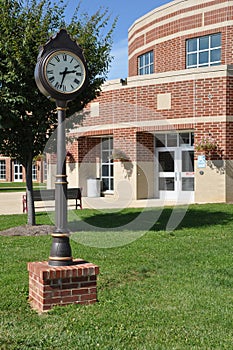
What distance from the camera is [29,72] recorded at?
32.5 ft

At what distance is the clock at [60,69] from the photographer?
554 centimetres

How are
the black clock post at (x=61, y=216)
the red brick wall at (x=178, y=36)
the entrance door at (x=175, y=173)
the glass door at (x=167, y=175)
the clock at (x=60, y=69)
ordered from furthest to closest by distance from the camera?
the red brick wall at (x=178, y=36) < the glass door at (x=167, y=175) < the entrance door at (x=175, y=173) < the clock at (x=60, y=69) < the black clock post at (x=61, y=216)

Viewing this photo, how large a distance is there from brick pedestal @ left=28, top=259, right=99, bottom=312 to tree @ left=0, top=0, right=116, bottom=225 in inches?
207

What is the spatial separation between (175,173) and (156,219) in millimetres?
6204

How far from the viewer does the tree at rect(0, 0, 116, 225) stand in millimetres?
9859

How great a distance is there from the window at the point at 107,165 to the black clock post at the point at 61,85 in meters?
15.6

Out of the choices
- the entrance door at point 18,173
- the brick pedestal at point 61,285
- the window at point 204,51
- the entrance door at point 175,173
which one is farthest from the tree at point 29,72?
the entrance door at point 18,173

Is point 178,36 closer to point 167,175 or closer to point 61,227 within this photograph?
point 167,175

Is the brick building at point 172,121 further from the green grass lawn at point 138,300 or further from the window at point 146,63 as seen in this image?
the green grass lawn at point 138,300

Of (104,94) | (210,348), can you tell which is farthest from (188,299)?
(104,94)

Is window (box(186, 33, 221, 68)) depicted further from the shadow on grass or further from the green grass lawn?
the green grass lawn

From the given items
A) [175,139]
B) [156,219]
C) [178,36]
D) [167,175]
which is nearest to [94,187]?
[167,175]

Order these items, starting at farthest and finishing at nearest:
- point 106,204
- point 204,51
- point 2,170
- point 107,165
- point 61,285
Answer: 1. point 2,170
2. point 204,51
3. point 107,165
4. point 106,204
5. point 61,285

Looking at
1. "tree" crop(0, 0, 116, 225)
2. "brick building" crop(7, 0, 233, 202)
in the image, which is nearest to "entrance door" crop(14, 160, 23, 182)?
"brick building" crop(7, 0, 233, 202)
